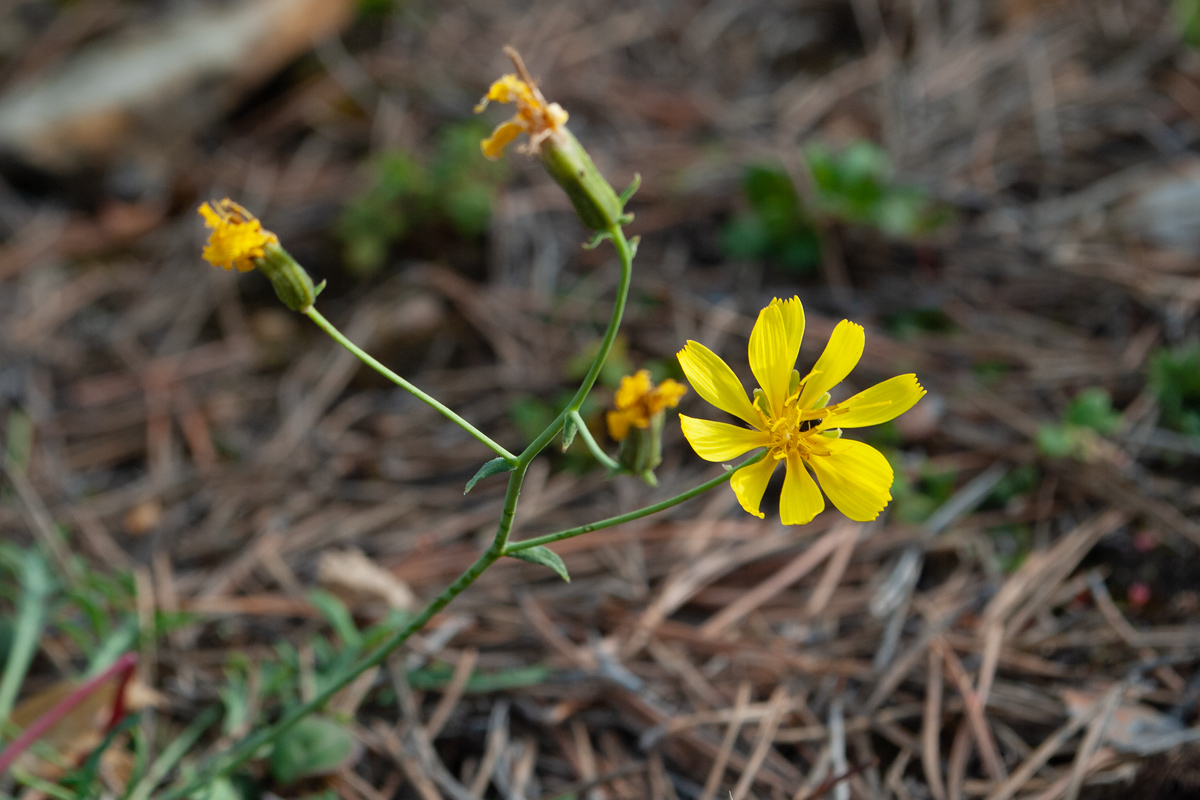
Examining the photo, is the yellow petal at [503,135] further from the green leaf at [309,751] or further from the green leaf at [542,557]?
the green leaf at [309,751]

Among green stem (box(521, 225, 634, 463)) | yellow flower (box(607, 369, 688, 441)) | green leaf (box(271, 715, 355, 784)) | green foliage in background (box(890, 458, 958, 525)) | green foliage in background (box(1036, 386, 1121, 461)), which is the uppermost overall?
green stem (box(521, 225, 634, 463))

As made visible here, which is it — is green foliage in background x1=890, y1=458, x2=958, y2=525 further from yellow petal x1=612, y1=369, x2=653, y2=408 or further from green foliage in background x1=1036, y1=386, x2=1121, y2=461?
yellow petal x1=612, y1=369, x2=653, y2=408

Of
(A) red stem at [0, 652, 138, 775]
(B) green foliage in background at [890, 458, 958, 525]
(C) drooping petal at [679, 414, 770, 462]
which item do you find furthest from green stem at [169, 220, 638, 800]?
(B) green foliage in background at [890, 458, 958, 525]

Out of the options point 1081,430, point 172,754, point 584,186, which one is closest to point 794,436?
point 584,186

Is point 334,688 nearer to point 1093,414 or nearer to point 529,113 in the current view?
point 529,113

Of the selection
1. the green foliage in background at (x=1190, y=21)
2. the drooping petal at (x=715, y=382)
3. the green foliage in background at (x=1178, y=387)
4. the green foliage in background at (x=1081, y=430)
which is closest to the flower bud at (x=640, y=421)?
the drooping petal at (x=715, y=382)

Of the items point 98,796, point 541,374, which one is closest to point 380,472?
point 541,374
